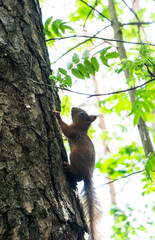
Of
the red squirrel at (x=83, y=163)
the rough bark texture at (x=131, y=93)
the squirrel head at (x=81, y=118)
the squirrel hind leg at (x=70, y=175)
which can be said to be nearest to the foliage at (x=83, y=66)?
the red squirrel at (x=83, y=163)

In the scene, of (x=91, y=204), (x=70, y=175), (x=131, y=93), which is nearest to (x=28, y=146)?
(x=70, y=175)

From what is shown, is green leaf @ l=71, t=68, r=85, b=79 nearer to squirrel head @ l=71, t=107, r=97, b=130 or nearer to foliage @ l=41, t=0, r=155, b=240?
foliage @ l=41, t=0, r=155, b=240

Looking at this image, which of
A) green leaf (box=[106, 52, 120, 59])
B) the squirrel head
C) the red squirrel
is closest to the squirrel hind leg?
the red squirrel

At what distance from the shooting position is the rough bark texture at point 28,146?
141cm

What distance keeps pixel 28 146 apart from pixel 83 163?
108 cm

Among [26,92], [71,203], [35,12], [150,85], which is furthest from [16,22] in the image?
[71,203]

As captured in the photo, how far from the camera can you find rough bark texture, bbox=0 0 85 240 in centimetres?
141

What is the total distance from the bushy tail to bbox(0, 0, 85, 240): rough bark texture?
0.38 m

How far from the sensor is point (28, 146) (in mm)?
1628

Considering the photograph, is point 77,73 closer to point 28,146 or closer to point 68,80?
point 68,80

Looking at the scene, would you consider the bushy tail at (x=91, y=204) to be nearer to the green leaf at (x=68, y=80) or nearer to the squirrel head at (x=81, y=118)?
the green leaf at (x=68, y=80)

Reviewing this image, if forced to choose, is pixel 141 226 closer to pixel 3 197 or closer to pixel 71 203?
pixel 71 203

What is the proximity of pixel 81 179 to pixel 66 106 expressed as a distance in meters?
1.23

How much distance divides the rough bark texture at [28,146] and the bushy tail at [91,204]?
1.25 feet
